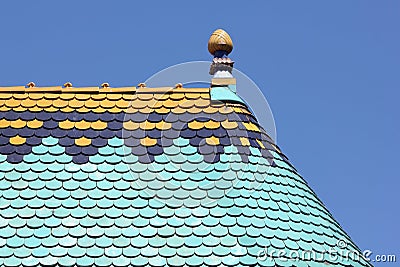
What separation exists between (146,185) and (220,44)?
313cm

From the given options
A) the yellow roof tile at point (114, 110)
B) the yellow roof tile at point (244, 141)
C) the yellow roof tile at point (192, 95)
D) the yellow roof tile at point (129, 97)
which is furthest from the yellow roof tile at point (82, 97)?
the yellow roof tile at point (244, 141)

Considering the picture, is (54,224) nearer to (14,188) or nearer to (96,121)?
(14,188)

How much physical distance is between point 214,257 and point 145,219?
1.21 meters

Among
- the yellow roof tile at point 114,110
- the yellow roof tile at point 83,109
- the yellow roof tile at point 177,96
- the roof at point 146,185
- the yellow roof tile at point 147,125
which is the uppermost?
the yellow roof tile at point 177,96

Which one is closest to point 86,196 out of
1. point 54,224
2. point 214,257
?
point 54,224

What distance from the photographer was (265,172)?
16.3 m

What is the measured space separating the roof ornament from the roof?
0.51m

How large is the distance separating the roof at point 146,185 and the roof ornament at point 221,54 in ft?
1.68

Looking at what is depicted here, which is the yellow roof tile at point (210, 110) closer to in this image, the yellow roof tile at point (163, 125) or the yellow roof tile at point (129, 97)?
the yellow roof tile at point (163, 125)

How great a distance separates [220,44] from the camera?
58.0 feet

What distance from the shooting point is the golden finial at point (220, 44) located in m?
17.7

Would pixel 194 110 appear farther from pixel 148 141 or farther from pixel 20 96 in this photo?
pixel 20 96

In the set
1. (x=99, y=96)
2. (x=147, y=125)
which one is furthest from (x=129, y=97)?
(x=147, y=125)

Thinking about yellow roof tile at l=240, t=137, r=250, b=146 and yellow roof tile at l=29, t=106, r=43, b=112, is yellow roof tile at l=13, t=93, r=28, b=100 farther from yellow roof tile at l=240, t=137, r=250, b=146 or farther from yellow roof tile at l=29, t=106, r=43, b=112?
yellow roof tile at l=240, t=137, r=250, b=146
